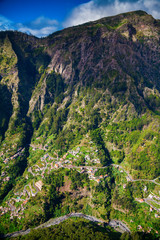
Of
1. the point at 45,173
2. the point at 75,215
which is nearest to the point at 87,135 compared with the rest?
the point at 45,173

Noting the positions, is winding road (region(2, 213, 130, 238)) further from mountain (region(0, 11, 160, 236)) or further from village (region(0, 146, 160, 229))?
village (region(0, 146, 160, 229))

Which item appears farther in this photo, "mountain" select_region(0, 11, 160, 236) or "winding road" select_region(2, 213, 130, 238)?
"mountain" select_region(0, 11, 160, 236)

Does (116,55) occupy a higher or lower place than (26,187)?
higher

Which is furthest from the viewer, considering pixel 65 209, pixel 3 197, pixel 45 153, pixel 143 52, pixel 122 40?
pixel 143 52

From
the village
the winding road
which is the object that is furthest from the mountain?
the winding road

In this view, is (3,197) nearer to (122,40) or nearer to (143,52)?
(122,40)

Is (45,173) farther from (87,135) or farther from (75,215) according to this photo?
(87,135)

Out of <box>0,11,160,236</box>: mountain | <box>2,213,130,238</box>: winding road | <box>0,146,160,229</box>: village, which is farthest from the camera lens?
<box>0,11,160,236</box>: mountain

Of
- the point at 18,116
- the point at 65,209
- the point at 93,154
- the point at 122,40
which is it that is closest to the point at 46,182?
the point at 65,209
